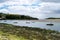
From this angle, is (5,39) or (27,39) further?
(27,39)

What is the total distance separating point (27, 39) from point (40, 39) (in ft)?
10.7

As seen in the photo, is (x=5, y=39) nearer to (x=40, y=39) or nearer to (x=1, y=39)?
(x=1, y=39)

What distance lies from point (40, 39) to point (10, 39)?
7448mm

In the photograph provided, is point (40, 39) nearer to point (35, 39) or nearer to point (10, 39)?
point (35, 39)

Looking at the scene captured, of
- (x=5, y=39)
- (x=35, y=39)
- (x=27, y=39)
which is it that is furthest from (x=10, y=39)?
(x=35, y=39)

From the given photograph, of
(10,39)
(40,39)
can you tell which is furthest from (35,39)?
(10,39)

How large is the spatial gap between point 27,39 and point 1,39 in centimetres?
595

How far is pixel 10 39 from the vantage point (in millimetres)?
26609

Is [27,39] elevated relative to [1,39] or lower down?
lower down

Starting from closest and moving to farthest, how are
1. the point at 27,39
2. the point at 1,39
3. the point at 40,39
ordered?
the point at 1,39 → the point at 27,39 → the point at 40,39

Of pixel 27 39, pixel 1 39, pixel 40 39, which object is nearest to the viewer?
pixel 1 39

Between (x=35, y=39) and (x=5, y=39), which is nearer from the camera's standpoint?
(x=5, y=39)

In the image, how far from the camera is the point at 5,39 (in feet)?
83.6

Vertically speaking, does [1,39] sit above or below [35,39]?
above
